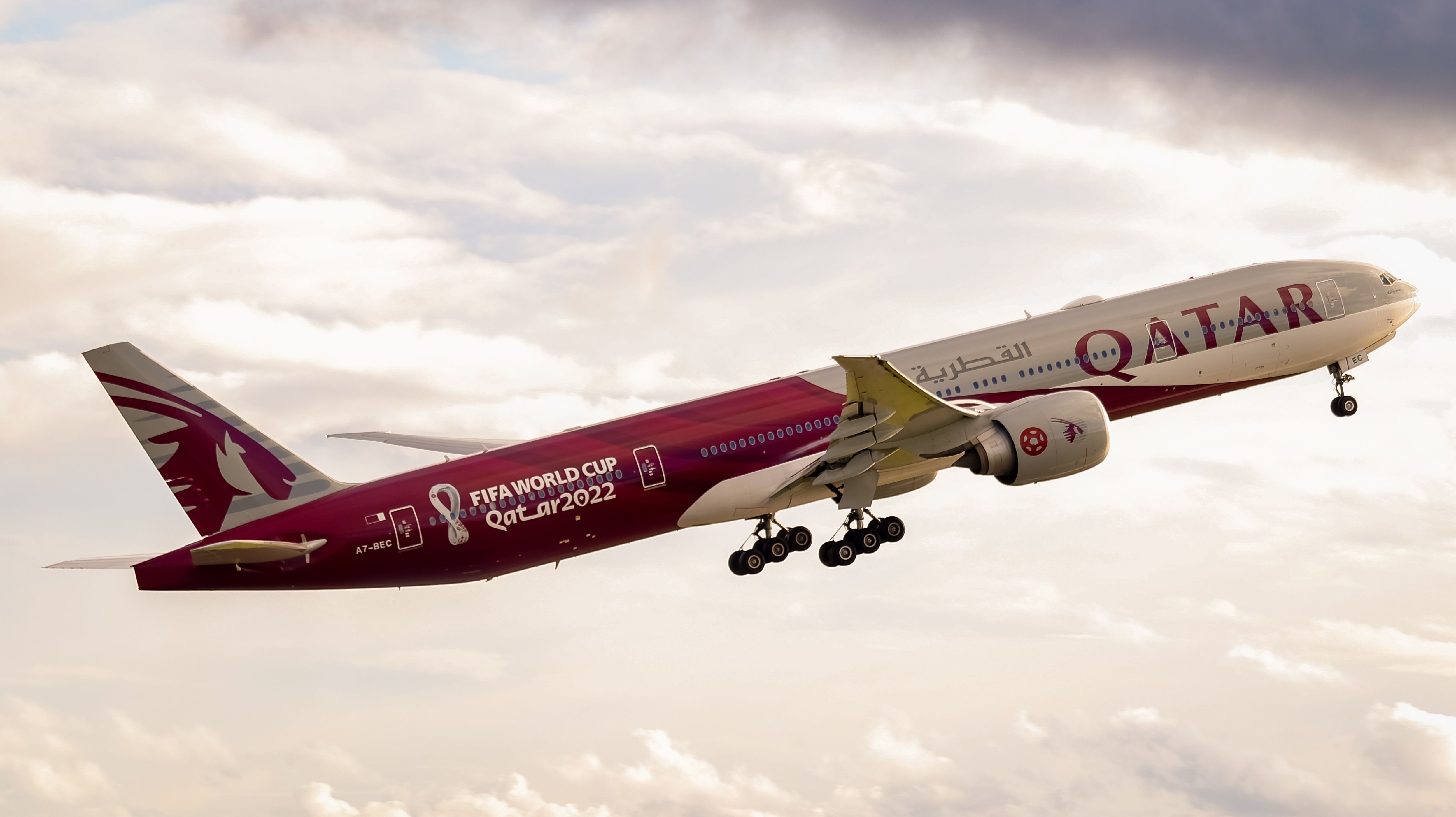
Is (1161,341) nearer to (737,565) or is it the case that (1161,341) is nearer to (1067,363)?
(1067,363)

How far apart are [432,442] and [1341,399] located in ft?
117

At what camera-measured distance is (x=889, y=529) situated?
4659 centimetres

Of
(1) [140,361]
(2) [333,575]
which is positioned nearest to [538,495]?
(2) [333,575]

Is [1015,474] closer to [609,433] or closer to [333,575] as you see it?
[609,433]

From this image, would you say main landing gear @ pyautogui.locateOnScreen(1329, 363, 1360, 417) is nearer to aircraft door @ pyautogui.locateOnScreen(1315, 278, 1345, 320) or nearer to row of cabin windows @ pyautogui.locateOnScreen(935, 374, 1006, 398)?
aircraft door @ pyautogui.locateOnScreen(1315, 278, 1345, 320)

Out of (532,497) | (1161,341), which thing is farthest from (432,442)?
(1161,341)

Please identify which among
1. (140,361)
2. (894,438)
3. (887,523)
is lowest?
(887,523)

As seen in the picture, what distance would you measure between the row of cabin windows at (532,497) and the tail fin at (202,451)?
364cm

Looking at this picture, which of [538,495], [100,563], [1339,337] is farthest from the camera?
[1339,337]

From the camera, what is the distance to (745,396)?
45906 mm

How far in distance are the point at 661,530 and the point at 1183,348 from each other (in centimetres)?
1976

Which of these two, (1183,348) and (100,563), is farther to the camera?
(1183,348)

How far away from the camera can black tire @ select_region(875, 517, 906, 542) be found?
1834 inches

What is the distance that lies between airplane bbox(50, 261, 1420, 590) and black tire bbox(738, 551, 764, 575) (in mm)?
106
